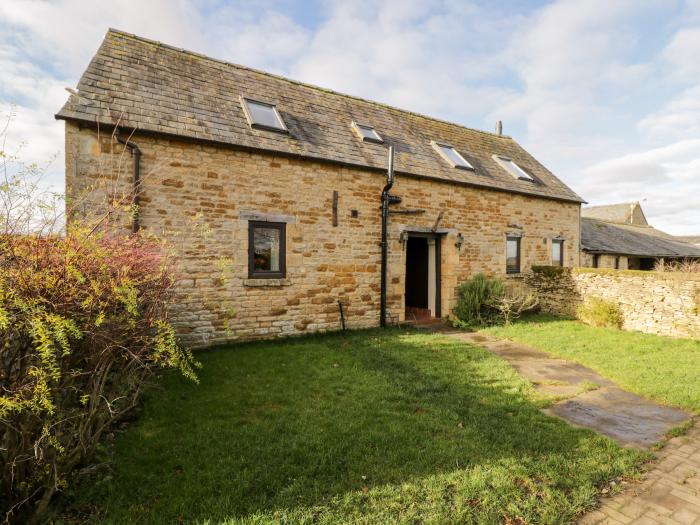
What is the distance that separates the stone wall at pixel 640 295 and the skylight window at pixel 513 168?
3420mm

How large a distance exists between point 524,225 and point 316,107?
25.9 ft

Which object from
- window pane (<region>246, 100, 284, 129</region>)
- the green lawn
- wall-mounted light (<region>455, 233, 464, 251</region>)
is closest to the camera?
the green lawn

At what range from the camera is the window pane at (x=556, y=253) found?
44.1 feet

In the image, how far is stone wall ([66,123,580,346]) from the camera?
681cm

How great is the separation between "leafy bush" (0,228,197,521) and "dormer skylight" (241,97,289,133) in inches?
238

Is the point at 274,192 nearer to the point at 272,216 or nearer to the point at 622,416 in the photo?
the point at 272,216

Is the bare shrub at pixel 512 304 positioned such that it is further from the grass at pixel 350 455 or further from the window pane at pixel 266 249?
the window pane at pixel 266 249

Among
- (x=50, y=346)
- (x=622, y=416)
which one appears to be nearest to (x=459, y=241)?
(x=622, y=416)

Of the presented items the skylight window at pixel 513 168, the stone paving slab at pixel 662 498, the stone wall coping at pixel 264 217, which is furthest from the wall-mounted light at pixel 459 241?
the stone paving slab at pixel 662 498

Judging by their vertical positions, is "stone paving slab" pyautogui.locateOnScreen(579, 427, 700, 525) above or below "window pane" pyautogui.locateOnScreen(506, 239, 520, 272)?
below

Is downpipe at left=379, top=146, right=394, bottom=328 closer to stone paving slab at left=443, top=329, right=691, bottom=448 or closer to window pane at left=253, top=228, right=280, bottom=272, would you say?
window pane at left=253, top=228, right=280, bottom=272

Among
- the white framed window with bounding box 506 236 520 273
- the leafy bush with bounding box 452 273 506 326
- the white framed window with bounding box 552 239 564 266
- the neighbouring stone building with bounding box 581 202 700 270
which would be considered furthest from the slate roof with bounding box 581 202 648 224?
the leafy bush with bounding box 452 273 506 326

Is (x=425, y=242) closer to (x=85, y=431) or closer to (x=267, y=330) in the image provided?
(x=267, y=330)

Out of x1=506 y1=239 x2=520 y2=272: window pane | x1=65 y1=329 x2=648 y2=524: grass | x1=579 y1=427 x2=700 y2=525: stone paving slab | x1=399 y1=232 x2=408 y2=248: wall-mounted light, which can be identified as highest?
x1=399 y1=232 x2=408 y2=248: wall-mounted light
